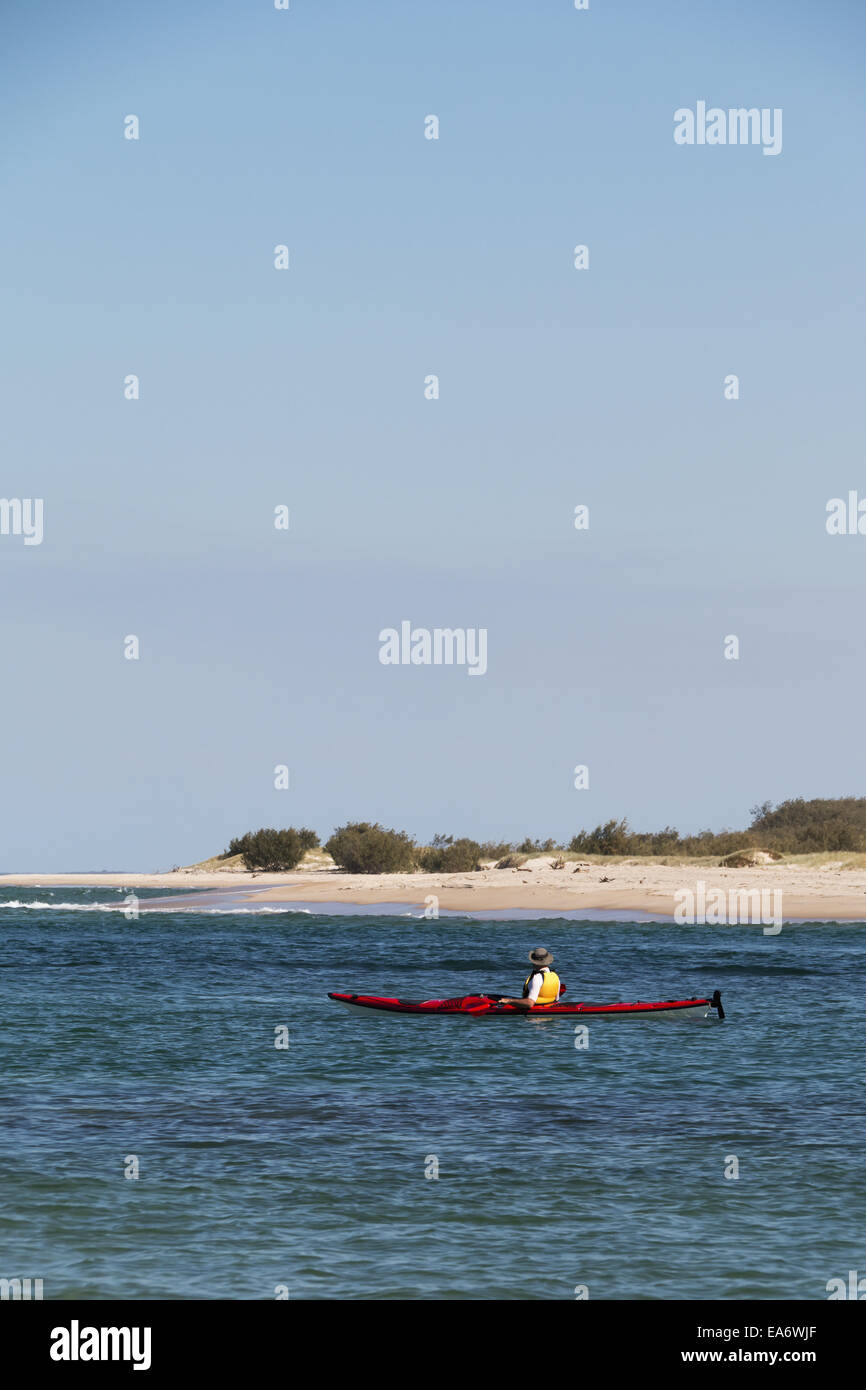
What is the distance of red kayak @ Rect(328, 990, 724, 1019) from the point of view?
2970 cm

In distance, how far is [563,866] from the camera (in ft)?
272

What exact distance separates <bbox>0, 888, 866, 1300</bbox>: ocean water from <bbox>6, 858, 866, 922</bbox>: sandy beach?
24.3 meters

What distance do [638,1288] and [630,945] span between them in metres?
37.6

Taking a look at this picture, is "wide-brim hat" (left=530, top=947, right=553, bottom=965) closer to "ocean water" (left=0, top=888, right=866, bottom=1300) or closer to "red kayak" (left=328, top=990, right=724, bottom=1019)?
"red kayak" (left=328, top=990, right=724, bottom=1019)

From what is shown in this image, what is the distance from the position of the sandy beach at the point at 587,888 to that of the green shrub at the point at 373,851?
15.8 ft

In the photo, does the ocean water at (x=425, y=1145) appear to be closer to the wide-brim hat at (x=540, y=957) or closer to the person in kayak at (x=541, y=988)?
the person in kayak at (x=541, y=988)

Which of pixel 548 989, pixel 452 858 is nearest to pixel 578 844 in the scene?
pixel 452 858

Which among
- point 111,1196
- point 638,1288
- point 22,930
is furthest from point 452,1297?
point 22,930

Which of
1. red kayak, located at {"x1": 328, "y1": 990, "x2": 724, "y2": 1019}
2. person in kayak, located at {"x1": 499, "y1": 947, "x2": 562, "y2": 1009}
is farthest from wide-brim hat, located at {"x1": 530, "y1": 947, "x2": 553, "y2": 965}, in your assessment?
red kayak, located at {"x1": 328, "y1": 990, "x2": 724, "y2": 1019}

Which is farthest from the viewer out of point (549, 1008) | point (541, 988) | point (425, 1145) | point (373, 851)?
point (373, 851)

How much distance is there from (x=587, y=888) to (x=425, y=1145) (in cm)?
5212

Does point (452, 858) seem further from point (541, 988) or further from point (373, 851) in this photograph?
point (541, 988)

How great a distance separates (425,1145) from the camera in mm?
18438
